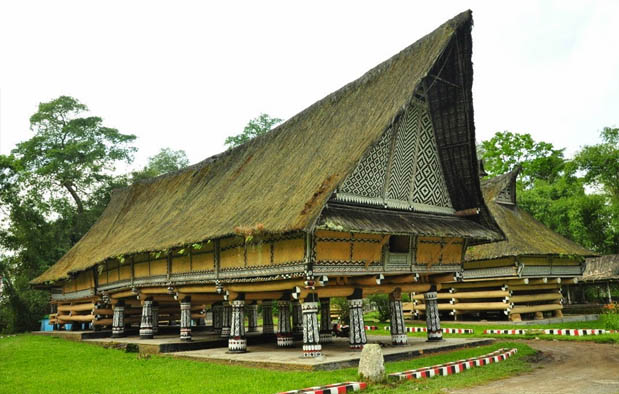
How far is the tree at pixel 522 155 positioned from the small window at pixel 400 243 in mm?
31158

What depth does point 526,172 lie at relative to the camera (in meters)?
42.0

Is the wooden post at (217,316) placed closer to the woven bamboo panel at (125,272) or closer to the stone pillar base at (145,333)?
the stone pillar base at (145,333)

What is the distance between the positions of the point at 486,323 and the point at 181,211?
44.6 feet

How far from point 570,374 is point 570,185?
3167 centimetres

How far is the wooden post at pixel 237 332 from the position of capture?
44.1 ft

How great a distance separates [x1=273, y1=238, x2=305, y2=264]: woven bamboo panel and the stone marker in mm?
2934

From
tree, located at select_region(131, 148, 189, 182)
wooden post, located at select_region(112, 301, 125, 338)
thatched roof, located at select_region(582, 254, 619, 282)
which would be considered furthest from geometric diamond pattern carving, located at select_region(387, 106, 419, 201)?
tree, located at select_region(131, 148, 189, 182)

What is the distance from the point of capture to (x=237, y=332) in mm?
13531

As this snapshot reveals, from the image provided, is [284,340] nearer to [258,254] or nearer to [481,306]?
[258,254]

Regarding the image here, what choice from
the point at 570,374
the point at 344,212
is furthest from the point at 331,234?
the point at 570,374

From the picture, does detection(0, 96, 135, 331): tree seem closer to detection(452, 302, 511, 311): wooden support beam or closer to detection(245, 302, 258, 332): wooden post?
detection(245, 302, 258, 332): wooden post

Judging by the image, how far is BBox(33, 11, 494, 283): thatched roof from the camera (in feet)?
38.4

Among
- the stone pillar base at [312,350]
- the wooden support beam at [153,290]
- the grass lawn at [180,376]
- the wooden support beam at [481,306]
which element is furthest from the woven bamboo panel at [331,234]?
the wooden support beam at [481,306]

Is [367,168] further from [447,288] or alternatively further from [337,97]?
[447,288]
